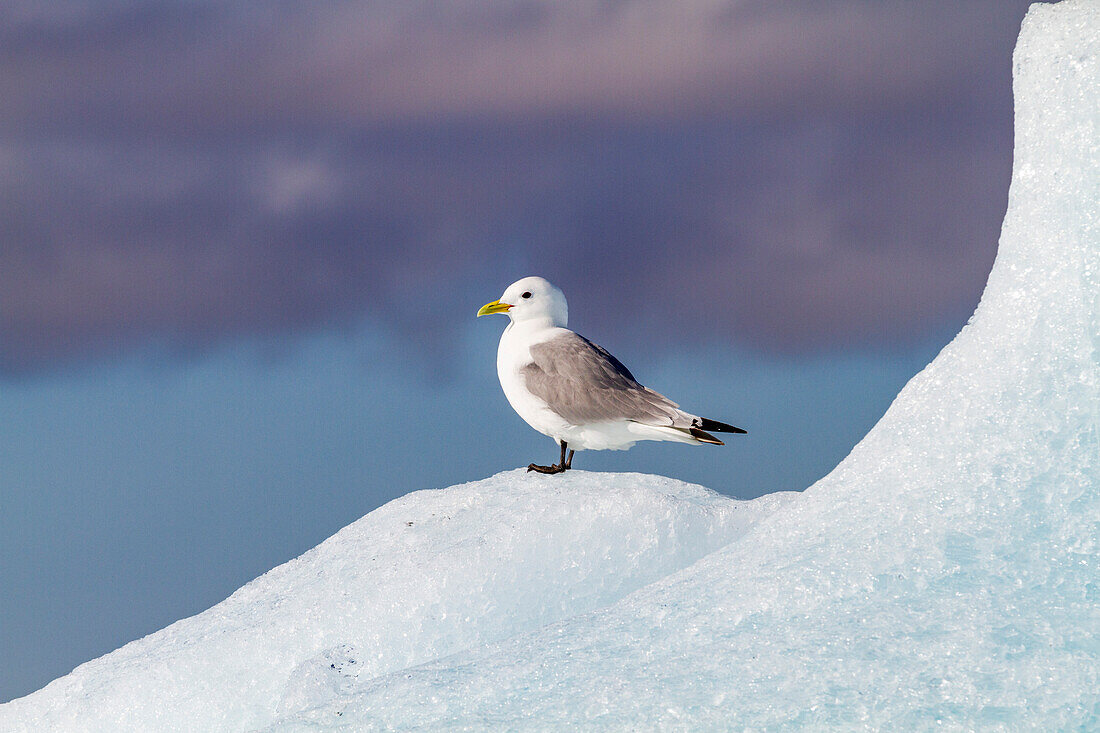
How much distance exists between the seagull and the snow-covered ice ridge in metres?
1.53

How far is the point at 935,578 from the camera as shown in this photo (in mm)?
2990

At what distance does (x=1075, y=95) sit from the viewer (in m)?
3.64

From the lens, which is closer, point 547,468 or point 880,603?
point 880,603

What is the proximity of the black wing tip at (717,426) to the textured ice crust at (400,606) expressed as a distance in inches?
15.9

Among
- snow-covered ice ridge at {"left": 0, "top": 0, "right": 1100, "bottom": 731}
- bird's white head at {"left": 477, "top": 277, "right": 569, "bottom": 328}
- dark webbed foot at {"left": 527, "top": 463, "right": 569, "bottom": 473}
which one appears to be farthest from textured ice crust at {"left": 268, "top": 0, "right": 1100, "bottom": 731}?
bird's white head at {"left": 477, "top": 277, "right": 569, "bottom": 328}

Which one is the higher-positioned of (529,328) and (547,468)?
(529,328)

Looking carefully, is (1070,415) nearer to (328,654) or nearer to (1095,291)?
(1095,291)

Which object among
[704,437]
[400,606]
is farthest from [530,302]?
[400,606]

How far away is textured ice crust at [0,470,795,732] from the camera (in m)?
4.70

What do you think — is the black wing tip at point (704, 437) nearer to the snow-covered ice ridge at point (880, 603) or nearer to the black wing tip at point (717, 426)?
the black wing tip at point (717, 426)

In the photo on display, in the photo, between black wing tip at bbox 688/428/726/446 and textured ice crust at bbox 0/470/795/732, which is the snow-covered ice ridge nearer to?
textured ice crust at bbox 0/470/795/732

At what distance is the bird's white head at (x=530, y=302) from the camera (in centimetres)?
684

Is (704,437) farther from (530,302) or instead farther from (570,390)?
(530,302)

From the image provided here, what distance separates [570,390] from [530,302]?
827mm
